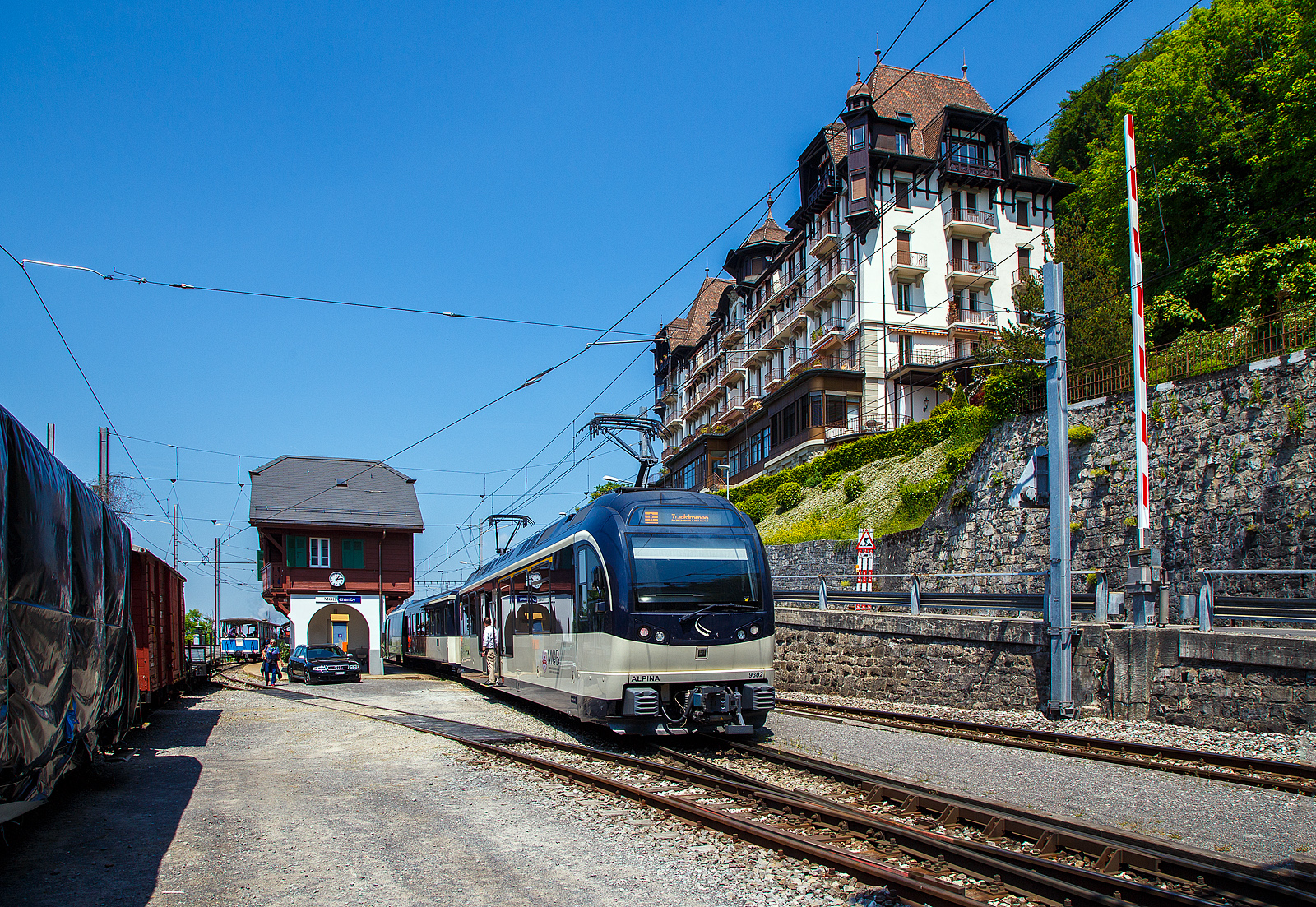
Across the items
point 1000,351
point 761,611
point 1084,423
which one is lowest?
point 761,611

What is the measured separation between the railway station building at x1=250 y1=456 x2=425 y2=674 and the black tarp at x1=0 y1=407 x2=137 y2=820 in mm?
32316

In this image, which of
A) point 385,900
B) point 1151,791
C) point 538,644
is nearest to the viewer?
point 385,900

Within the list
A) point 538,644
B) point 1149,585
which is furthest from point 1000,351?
point 538,644

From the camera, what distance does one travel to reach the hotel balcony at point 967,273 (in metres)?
45.1

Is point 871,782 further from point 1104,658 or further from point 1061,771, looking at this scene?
point 1104,658

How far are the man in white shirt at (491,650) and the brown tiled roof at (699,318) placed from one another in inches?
2201

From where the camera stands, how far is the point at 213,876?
6.39m

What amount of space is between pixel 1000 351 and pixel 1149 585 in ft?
54.0

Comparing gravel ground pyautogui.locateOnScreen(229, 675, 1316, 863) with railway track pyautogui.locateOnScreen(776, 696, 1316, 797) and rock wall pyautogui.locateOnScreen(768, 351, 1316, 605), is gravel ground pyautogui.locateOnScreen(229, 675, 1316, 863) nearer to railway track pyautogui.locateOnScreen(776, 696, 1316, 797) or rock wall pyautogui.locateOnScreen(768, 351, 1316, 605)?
railway track pyautogui.locateOnScreen(776, 696, 1316, 797)

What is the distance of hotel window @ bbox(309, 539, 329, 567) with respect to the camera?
41875mm

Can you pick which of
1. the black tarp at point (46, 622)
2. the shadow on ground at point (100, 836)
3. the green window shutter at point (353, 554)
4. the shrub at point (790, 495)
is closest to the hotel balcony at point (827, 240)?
the shrub at point (790, 495)

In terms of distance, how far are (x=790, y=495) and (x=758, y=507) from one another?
2.75 meters

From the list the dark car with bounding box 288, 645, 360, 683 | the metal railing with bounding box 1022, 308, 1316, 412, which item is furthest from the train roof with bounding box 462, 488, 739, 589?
the dark car with bounding box 288, 645, 360, 683

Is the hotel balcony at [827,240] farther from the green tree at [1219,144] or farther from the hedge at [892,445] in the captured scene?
the green tree at [1219,144]
